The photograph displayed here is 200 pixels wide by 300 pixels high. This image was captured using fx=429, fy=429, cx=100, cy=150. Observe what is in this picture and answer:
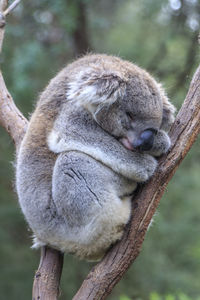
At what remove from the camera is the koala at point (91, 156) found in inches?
132

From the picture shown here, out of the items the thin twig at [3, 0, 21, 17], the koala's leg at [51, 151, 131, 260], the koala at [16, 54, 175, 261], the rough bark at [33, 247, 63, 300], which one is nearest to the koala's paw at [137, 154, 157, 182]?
the koala at [16, 54, 175, 261]

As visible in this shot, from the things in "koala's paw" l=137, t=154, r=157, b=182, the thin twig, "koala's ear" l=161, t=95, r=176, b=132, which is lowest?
"koala's paw" l=137, t=154, r=157, b=182


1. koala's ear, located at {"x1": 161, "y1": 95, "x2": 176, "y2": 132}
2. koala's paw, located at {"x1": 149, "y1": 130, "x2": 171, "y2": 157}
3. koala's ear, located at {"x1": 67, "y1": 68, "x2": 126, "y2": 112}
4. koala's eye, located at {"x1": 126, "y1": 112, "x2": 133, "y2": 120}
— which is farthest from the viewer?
koala's ear, located at {"x1": 161, "y1": 95, "x2": 176, "y2": 132}

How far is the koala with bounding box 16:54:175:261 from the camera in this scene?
336cm

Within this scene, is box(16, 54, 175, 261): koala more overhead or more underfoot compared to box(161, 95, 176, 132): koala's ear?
more underfoot

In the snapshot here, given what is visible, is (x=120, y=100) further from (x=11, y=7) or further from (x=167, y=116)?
(x=11, y=7)

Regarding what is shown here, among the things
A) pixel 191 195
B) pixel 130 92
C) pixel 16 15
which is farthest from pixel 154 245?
pixel 130 92

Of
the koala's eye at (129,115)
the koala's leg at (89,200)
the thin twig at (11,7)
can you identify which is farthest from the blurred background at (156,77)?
the koala's leg at (89,200)

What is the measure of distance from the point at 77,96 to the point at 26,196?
98cm

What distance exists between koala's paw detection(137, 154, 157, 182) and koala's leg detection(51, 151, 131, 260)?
235mm

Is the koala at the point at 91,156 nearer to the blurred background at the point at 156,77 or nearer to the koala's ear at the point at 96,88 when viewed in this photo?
the koala's ear at the point at 96,88

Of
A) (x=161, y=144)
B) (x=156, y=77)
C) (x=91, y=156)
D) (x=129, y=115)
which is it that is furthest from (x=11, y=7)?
(x=156, y=77)

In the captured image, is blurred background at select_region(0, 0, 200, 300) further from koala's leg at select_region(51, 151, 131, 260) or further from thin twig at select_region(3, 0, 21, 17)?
koala's leg at select_region(51, 151, 131, 260)

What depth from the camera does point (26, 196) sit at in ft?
12.1
